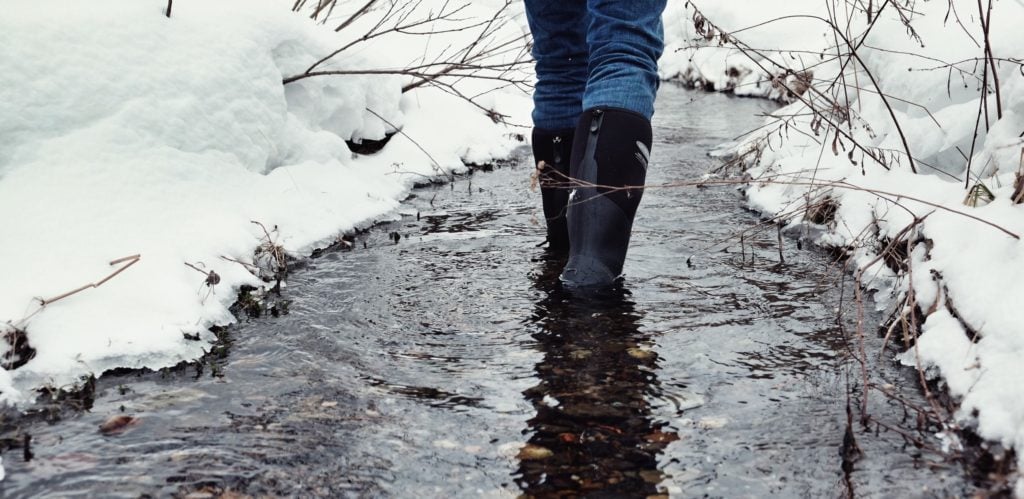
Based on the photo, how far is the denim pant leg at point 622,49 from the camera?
231 centimetres

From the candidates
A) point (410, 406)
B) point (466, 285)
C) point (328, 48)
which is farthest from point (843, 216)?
point (328, 48)

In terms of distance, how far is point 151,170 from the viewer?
274cm

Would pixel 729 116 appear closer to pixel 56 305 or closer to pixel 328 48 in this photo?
pixel 328 48

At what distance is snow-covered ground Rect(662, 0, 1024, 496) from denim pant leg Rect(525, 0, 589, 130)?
1.30 ft

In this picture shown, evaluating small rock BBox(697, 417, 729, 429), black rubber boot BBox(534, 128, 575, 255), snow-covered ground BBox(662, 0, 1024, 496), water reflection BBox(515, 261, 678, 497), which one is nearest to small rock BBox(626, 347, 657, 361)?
water reflection BBox(515, 261, 678, 497)

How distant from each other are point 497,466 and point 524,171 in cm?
369

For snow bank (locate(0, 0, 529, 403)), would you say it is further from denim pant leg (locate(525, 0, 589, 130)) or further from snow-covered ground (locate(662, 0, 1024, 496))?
snow-covered ground (locate(662, 0, 1024, 496))

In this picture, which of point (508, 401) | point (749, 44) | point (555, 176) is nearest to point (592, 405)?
point (508, 401)

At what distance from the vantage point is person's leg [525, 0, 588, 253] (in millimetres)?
2744

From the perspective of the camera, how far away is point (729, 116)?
7.81m

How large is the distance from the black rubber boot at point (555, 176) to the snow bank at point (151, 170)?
0.82 m

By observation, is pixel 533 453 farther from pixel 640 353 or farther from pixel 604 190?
pixel 604 190

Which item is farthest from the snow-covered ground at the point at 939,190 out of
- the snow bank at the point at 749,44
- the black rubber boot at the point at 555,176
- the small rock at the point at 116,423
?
the snow bank at the point at 749,44

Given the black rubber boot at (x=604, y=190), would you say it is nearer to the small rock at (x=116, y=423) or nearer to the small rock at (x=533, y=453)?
the small rock at (x=533, y=453)
